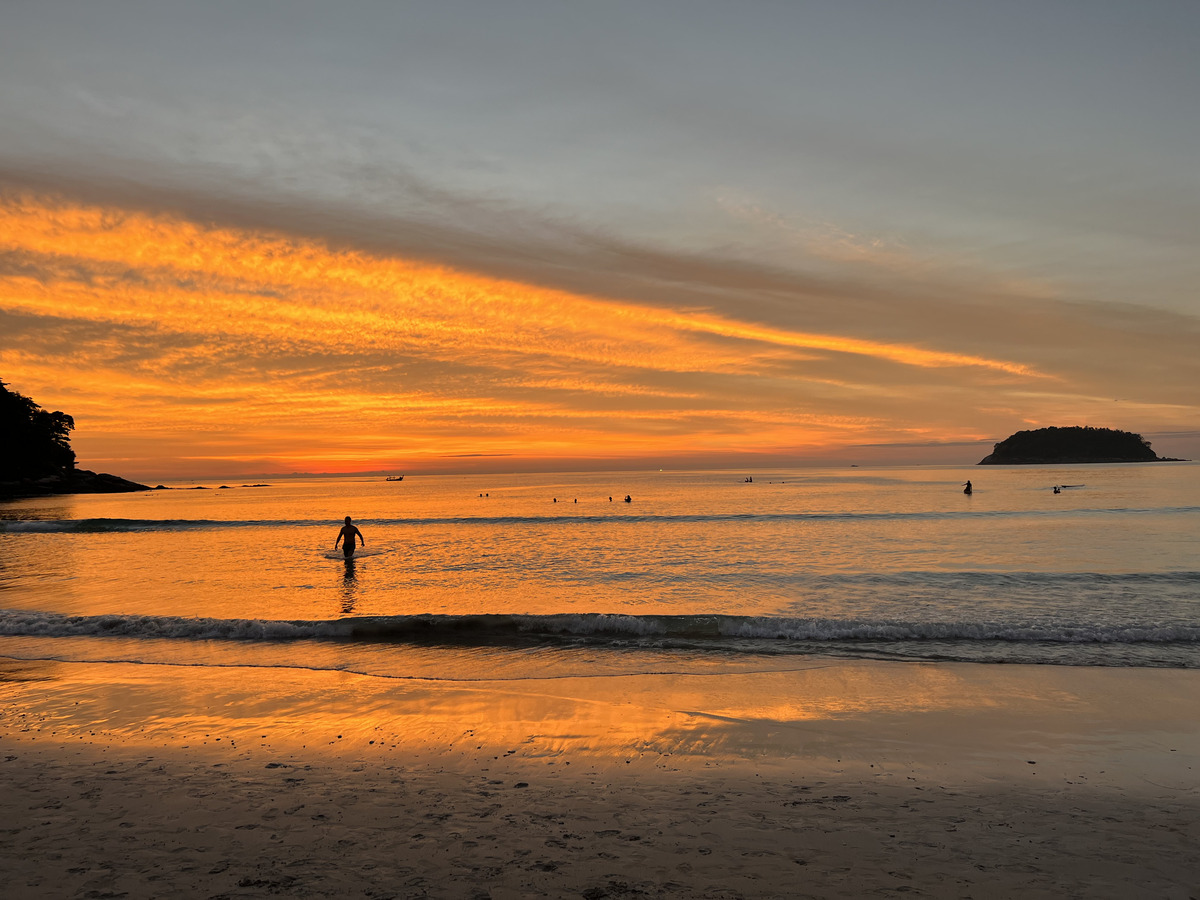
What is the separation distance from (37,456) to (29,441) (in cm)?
281

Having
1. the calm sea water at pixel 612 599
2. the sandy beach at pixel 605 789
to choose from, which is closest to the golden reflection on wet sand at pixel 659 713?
the sandy beach at pixel 605 789

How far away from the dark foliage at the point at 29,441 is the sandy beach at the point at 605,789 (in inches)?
5143

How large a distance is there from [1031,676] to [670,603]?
9981mm

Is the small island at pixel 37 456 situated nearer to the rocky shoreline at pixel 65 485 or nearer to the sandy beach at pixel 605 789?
the rocky shoreline at pixel 65 485

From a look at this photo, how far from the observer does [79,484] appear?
126 metres

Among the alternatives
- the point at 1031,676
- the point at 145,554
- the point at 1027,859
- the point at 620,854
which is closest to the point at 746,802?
the point at 620,854

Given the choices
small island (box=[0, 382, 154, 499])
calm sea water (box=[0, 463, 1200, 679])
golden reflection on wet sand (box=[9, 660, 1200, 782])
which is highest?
small island (box=[0, 382, 154, 499])

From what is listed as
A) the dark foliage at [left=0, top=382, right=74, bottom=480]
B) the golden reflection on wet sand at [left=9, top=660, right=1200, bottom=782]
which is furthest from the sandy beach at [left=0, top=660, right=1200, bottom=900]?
the dark foliage at [left=0, top=382, right=74, bottom=480]

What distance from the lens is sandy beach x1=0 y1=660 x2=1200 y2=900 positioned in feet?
17.6

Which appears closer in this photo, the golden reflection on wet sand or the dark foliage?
the golden reflection on wet sand

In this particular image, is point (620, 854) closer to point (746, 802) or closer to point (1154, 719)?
point (746, 802)

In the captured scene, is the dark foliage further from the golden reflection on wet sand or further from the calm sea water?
the golden reflection on wet sand

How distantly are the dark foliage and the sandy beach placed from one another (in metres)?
131

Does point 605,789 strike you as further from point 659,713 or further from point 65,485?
point 65,485
